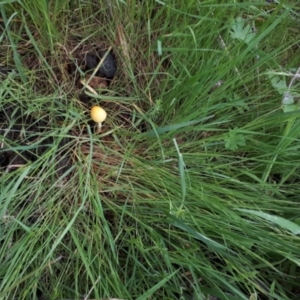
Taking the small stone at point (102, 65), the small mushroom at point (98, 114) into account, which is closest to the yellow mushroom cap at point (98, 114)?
the small mushroom at point (98, 114)

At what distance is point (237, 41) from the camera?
1198mm

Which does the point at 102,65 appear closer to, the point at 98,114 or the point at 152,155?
the point at 98,114

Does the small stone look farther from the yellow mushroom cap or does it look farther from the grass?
the yellow mushroom cap

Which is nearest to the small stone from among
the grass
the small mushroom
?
the grass

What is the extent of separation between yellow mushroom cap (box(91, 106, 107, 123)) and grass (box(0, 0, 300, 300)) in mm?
42

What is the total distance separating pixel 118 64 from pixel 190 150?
12.7 inches

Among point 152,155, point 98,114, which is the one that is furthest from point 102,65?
point 152,155

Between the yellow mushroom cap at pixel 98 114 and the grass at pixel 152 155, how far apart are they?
42 mm

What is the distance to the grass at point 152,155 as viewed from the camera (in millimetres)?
1138

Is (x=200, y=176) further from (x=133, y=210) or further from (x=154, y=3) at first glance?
(x=154, y=3)

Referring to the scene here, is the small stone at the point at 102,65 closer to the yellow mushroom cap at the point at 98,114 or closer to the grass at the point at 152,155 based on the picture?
the grass at the point at 152,155

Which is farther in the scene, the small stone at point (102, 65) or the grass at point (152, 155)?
the small stone at point (102, 65)

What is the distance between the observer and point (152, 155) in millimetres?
1240

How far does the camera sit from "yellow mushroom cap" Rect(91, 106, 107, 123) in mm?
1195
